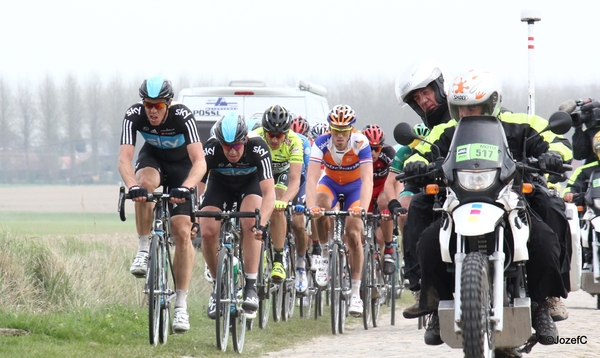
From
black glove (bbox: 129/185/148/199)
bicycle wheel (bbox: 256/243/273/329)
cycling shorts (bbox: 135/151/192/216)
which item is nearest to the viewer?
black glove (bbox: 129/185/148/199)

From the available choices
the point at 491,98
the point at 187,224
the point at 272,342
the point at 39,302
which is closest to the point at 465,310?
the point at 491,98

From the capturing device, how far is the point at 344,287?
462 inches

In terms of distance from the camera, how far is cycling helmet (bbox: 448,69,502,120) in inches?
265

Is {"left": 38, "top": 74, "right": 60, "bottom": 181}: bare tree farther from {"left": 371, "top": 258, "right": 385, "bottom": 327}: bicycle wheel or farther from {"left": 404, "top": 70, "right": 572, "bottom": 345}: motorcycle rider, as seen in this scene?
{"left": 404, "top": 70, "right": 572, "bottom": 345}: motorcycle rider

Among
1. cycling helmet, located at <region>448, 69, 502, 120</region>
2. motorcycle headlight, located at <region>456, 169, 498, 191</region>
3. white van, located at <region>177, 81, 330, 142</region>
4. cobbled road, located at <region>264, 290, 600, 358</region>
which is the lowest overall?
cobbled road, located at <region>264, 290, 600, 358</region>

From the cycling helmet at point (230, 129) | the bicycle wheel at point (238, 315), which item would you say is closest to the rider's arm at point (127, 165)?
the cycling helmet at point (230, 129)

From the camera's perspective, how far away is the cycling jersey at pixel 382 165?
13.6 meters

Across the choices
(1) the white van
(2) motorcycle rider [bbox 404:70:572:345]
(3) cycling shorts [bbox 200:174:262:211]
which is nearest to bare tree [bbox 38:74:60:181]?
(1) the white van

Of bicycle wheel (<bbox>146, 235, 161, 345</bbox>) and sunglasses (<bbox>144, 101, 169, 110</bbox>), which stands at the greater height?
sunglasses (<bbox>144, 101, 169, 110</bbox>)

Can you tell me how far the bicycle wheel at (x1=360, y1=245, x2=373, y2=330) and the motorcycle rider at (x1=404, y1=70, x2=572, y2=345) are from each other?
508cm

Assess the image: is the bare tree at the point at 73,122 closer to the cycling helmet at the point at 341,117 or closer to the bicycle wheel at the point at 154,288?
the cycling helmet at the point at 341,117

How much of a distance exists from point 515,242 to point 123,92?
192ft

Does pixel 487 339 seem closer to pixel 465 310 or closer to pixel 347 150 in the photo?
pixel 465 310

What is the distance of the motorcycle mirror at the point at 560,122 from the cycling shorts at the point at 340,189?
6.39 m
